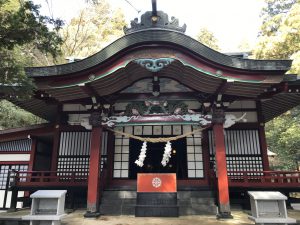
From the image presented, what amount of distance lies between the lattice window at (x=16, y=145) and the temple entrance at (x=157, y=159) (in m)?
5.57

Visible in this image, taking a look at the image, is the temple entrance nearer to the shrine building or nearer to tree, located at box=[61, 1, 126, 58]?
the shrine building

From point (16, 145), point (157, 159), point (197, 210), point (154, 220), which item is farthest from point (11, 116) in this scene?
point (197, 210)

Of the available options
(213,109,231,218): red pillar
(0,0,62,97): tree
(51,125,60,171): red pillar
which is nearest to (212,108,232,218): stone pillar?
(213,109,231,218): red pillar

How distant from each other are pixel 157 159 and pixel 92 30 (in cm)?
1922

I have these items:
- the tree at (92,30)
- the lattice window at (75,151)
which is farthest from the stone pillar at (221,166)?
the tree at (92,30)

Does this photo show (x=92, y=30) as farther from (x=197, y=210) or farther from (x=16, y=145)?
(x=197, y=210)

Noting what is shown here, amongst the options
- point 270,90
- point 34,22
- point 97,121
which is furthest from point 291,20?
point 34,22

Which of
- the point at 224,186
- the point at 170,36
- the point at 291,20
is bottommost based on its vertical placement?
the point at 224,186

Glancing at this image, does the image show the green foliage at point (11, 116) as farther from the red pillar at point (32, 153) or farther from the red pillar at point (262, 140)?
the red pillar at point (262, 140)

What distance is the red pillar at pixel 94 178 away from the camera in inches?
315

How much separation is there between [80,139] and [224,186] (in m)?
6.14

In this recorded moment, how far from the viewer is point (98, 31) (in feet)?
93.5

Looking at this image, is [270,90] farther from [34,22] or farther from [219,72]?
[34,22]

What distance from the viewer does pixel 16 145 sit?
42.1 ft
